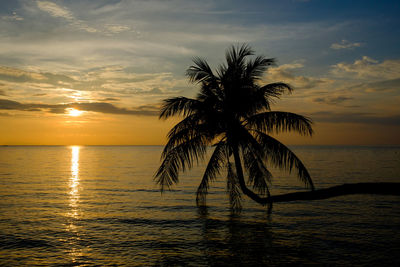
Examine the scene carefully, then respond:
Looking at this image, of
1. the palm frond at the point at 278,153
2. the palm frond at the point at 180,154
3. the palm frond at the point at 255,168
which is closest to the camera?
the palm frond at the point at 278,153

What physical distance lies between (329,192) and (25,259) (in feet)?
38.5

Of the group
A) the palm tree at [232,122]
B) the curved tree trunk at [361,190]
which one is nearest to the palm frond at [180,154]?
the palm tree at [232,122]

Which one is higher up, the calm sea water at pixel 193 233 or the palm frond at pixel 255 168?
the palm frond at pixel 255 168

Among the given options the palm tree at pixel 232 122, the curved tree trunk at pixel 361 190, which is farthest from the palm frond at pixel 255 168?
the curved tree trunk at pixel 361 190

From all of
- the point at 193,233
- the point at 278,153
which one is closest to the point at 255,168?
the point at 278,153

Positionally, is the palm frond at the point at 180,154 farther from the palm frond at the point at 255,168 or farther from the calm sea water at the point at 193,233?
the calm sea water at the point at 193,233

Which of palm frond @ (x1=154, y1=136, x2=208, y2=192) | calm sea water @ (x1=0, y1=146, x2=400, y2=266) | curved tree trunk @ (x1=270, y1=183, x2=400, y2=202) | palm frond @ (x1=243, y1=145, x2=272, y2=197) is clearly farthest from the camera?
palm frond @ (x1=154, y1=136, x2=208, y2=192)

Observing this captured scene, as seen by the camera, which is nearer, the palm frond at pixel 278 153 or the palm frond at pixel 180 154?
the palm frond at pixel 278 153

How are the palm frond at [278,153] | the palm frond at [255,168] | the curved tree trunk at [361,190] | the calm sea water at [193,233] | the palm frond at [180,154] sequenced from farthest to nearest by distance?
the palm frond at [180,154] < the palm frond at [255,168] < the palm frond at [278,153] < the calm sea water at [193,233] < the curved tree trunk at [361,190]

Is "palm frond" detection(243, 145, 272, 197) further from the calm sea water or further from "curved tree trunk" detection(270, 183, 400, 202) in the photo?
"curved tree trunk" detection(270, 183, 400, 202)

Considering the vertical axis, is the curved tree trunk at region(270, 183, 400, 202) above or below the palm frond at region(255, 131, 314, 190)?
below

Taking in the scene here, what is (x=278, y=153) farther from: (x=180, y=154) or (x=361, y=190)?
(x=361, y=190)

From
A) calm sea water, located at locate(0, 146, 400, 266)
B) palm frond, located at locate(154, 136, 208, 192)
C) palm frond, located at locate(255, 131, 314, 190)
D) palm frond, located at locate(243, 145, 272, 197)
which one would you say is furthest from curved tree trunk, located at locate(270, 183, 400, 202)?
palm frond, located at locate(154, 136, 208, 192)

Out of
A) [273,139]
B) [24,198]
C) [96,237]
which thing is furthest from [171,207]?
[24,198]
